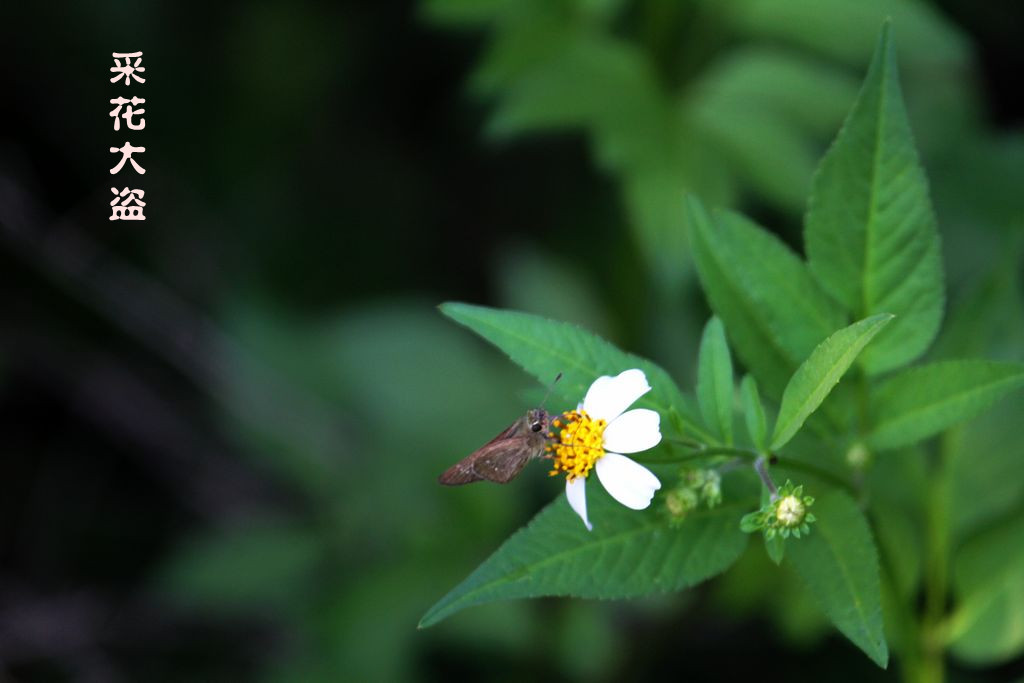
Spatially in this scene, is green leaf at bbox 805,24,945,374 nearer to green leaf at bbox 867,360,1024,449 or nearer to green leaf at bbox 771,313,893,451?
green leaf at bbox 867,360,1024,449

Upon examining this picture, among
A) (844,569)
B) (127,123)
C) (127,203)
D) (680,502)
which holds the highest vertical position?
(127,123)

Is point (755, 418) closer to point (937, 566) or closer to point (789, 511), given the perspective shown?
point (789, 511)

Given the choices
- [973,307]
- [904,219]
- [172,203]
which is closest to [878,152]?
[904,219]

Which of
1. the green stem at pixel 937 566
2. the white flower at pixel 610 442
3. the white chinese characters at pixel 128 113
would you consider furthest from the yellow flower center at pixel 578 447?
the white chinese characters at pixel 128 113

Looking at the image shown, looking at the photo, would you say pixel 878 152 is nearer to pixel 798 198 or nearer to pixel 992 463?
pixel 992 463

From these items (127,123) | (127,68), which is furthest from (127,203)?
(127,68)
